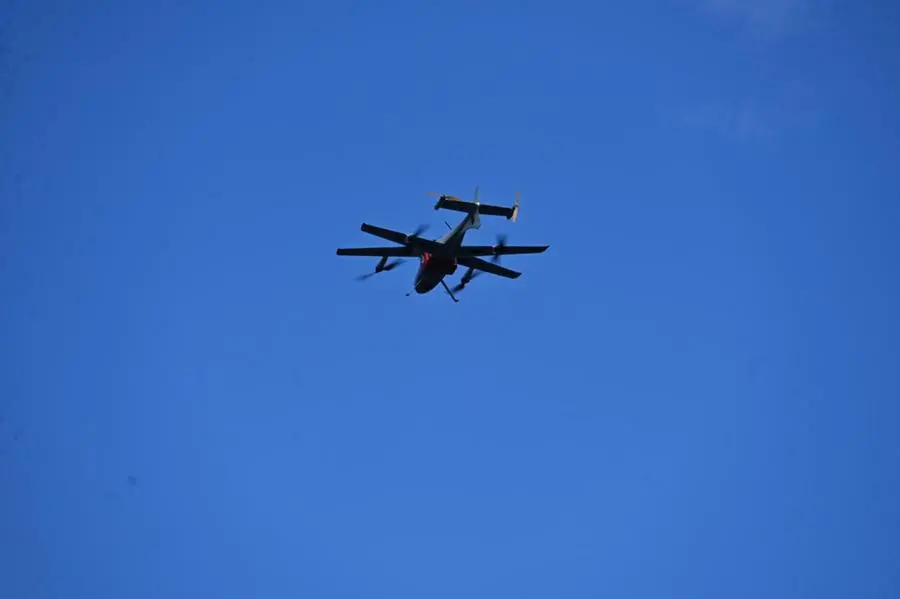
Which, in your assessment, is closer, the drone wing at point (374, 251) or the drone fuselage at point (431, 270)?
the drone fuselage at point (431, 270)

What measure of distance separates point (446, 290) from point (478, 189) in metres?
8.07

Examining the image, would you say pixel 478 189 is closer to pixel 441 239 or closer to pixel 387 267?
pixel 441 239

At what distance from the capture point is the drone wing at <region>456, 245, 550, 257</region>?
198 ft

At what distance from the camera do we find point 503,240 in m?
61.2

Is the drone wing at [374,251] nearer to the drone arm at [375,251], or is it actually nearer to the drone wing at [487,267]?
the drone arm at [375,251]

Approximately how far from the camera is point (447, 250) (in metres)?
59.6

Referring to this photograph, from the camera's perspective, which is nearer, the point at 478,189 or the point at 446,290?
the point at 478,189

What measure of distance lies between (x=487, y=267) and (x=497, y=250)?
2.96m

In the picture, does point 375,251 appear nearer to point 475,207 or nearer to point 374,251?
point 374,251

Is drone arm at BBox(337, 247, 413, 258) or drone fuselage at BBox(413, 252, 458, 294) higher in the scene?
drone arm at BBox(337, 247, 413, 258)

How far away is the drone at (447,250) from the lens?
2267 inches

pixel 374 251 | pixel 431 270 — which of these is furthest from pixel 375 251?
pixel 431 270

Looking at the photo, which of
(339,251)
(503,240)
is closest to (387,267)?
(339,251)

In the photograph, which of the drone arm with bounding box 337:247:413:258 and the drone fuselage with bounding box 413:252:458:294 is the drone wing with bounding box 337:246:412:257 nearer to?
the drone arm with bounding box 337:247:413:258
